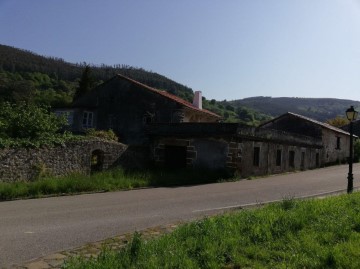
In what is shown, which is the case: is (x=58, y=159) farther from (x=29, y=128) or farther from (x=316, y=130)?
(x=316, y=130)

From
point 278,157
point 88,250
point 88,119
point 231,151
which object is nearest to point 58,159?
point 231,151

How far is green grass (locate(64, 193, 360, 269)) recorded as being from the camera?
226 inches

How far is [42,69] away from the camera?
83.4 meters

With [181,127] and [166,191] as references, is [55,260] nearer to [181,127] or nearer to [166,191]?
[166,191]

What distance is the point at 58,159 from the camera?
1856cm

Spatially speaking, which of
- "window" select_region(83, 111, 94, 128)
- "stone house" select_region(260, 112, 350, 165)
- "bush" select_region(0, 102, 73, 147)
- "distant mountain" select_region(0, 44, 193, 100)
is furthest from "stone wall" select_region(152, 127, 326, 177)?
"distant mountain" select_region(0, 44, 193, 100)

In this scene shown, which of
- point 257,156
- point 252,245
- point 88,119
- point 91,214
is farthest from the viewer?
point 88,119

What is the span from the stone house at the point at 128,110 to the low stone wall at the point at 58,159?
37.5 ft

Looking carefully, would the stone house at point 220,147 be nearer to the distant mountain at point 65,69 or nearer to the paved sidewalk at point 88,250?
the paved sidewalk at point 88,250

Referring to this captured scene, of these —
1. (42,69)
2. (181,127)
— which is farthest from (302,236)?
(42,69)

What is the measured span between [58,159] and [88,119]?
63.8ft

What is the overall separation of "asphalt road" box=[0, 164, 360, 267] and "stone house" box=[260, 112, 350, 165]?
87.7ft

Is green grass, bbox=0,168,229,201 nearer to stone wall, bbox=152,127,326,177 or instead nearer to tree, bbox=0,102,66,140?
stone wall, bbox=152,127,326,177

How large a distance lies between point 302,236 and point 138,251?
2910mm
